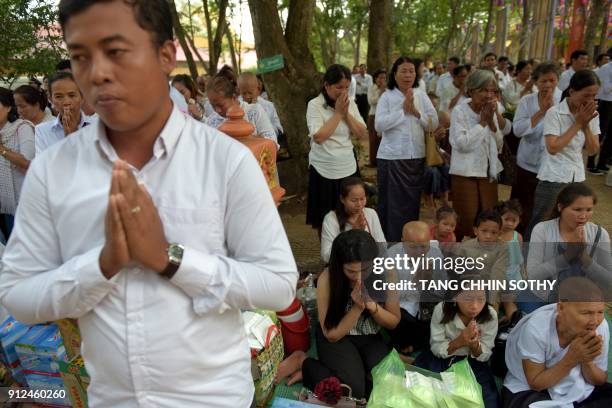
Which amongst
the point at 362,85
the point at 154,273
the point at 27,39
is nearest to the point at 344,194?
the point at 154,273

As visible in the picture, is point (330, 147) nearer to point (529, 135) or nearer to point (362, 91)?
point (529, 135)

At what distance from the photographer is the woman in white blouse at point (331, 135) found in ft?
12.5

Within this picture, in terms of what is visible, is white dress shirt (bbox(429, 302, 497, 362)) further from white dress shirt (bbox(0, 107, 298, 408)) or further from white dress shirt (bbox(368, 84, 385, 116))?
white dress shirt (bbox(368, 84, 385, 116))

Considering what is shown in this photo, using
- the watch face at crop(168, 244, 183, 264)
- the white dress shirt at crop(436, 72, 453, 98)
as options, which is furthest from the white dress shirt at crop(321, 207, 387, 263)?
the white dress shirt at crop(436, 72, 453, 98)

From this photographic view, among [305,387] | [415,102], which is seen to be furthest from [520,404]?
[415,102]

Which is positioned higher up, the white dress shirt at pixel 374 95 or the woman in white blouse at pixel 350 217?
the white dress shirt at pixel 374 95

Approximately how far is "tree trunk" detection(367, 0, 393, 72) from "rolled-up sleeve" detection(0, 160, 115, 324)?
8300mm

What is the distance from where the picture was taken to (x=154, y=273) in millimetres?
906

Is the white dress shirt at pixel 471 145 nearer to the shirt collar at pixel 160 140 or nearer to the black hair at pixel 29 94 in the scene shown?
the shirt collar at pixel 160 140

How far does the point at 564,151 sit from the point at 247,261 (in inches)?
136

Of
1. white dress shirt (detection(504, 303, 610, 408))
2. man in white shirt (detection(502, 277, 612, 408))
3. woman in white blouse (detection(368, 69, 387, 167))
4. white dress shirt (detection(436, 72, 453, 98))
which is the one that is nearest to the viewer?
man in white shirt (detection(502, 277, 612, 408))

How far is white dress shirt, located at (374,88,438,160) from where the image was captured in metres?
4.00

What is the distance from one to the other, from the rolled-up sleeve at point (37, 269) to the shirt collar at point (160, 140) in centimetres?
13

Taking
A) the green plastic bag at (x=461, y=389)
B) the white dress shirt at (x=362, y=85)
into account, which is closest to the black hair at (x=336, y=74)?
the green plastic bag at (x=461, y=389)
